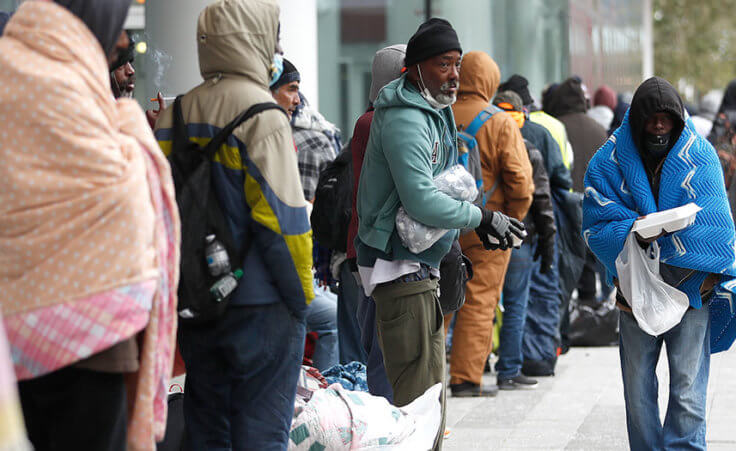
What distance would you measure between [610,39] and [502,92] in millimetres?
20150

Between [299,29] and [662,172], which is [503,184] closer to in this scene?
[299,29]

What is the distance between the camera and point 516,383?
7852 mm

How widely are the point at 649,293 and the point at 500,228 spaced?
2.22ft

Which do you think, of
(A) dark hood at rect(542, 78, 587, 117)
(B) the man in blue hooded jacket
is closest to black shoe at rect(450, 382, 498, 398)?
(B) the man in blue hooded jacket

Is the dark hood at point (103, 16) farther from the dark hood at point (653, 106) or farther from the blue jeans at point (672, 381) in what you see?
the blue jeans at point (672, 381)

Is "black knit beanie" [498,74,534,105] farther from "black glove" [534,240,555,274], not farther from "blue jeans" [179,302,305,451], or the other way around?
"blue jeans" [179,302,305,451]

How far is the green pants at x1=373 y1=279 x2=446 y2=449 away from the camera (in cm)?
476

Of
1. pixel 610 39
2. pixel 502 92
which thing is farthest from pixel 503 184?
pixel 610 39

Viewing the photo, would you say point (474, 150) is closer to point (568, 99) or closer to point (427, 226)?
point (427, 226)

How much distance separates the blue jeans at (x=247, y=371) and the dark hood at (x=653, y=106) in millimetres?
1788

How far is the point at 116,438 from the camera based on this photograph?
3074mm

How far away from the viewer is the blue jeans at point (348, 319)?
655cm

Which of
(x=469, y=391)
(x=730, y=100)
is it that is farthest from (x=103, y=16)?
(x=730, y=100)

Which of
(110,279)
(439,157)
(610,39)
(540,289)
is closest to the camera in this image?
(110,279)
